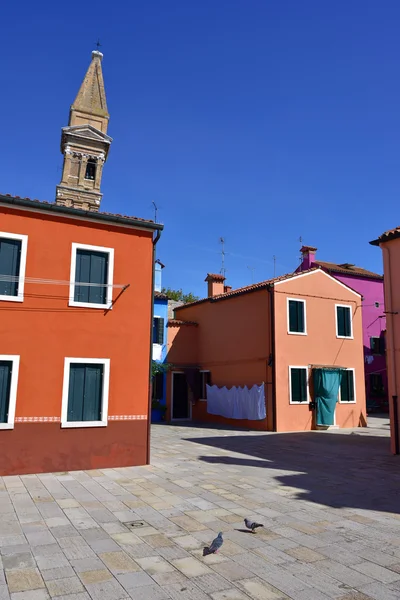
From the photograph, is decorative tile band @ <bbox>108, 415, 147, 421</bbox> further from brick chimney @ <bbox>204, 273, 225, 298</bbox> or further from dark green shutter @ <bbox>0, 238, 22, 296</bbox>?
brick chimney @ <bbox>204, 273, 225, 298</bbox>

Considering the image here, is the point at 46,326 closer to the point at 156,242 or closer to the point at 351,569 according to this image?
the point at 156,242

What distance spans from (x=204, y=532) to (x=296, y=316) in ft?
48.5

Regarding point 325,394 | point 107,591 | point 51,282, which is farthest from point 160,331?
point 107,591

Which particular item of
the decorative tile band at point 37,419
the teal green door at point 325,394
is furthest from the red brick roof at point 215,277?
the decorative tile band at point 37,419

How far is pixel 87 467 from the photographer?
10422mm

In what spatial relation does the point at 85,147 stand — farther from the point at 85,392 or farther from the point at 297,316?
the point at 85,392

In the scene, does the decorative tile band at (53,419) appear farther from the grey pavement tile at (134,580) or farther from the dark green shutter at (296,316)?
the dark green shutter at (296,316)

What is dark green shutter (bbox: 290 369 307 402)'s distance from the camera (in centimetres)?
1948

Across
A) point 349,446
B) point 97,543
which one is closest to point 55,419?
point 97,543

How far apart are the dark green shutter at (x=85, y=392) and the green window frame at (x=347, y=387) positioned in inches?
533

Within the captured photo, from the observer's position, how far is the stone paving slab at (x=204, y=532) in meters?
4.55

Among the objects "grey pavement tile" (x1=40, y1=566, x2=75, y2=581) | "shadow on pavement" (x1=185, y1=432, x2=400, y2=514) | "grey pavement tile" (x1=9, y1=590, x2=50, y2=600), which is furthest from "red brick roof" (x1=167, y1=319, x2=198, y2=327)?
"grey pavement tile" (x1=9, y1=590, x2=50, y2=600)

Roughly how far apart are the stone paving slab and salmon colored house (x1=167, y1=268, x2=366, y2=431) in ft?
25.2

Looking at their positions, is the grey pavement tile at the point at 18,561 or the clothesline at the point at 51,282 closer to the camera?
the grey pavement tile at the point at 18,561
